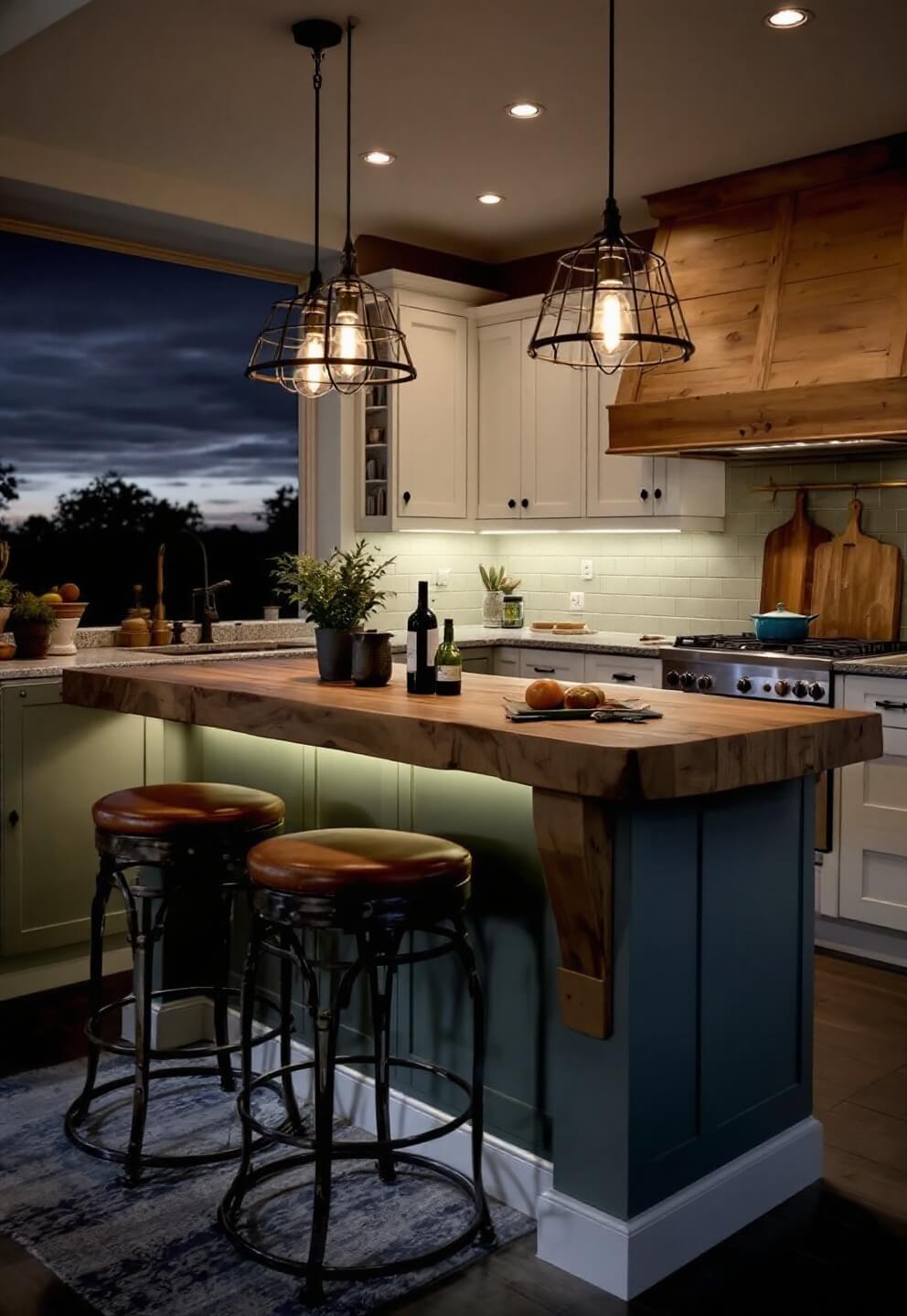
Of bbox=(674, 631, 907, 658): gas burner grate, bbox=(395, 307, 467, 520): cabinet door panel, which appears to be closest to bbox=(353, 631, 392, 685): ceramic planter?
bbox=(674, 631, 907, 658): gas burner grate

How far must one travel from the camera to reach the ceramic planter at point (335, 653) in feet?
10.7

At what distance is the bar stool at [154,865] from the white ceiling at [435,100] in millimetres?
2281

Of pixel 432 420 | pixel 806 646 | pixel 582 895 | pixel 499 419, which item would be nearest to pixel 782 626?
pixel 806 646

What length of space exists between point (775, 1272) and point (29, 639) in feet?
10.8

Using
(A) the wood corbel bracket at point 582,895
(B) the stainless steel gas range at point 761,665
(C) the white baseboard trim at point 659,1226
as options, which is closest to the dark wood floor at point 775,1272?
(C) the white baseboard trim at point 659,1226

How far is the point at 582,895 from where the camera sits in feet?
7.69

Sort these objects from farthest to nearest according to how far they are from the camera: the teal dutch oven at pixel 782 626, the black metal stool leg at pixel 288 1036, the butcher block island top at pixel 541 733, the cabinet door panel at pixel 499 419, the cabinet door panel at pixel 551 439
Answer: the cabinet door panel at pixel 499 419 → the cabinet door panel at pixel 551 439 → the teal dutch oven at pixel 782 626 → the black metal stool leg at pixel 288 1036 → the butcher block island top at pixel 541 733

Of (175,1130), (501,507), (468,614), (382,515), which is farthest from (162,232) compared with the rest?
(175,1130)

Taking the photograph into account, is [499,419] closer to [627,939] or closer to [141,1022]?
[141,1022]

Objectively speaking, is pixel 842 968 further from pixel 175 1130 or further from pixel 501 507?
pixel 501 507

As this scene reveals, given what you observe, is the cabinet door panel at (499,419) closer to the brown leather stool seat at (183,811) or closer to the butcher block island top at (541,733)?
the butcher block island top at (541,733)

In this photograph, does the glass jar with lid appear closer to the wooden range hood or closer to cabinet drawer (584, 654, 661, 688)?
cabinet drawer (584, 654, 661, 688)

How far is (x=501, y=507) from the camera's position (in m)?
6.19

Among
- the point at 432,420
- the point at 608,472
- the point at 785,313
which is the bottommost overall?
the point at 608,472
